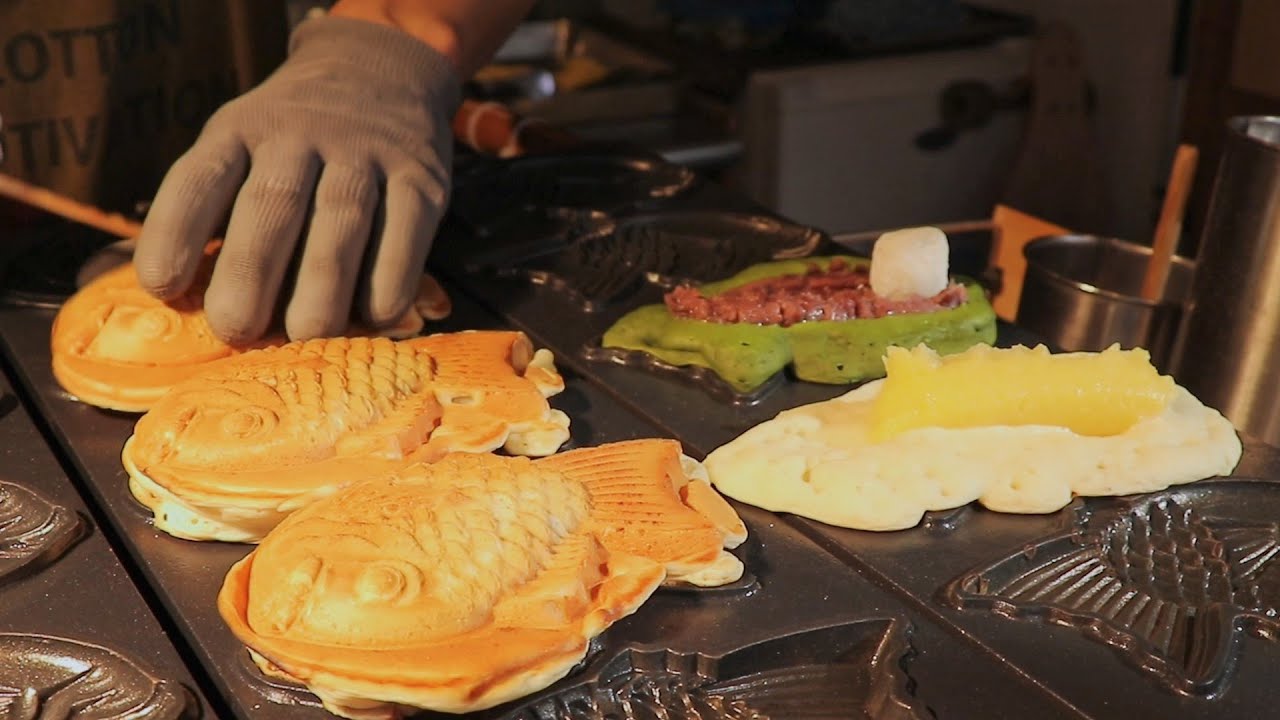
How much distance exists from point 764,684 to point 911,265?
790 millimetres

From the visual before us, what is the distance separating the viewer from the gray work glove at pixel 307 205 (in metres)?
1.75

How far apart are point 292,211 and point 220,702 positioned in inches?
30.4

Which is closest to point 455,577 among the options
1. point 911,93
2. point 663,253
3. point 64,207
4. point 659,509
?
point 659,509

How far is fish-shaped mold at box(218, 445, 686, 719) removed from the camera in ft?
3.74

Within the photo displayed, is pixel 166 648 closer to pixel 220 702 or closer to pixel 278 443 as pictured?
pixel 220 702

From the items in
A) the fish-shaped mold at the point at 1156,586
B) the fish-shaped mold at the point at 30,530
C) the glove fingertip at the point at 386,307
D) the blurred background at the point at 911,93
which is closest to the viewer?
the fish-shaped mold at the point at 1156,586

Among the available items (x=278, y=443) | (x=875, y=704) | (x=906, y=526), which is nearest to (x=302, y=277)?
(x=278, y=443)

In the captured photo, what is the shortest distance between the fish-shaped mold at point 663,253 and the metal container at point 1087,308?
0.39 metres

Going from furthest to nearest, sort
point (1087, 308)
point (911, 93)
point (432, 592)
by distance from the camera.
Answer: point (911, 93) < point (1087, 308) < point (432, 592)

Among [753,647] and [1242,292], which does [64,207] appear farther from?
[1242,292]

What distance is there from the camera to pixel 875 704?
3.99ft

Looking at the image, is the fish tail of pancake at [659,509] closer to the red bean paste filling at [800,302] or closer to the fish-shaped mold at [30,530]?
the red bean paste filling at [800,302]

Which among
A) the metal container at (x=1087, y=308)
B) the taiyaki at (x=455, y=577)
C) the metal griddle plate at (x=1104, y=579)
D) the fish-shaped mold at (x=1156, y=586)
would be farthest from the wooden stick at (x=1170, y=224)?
the taiyaki at (x=455, y=577)

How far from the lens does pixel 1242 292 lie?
6.36ft
